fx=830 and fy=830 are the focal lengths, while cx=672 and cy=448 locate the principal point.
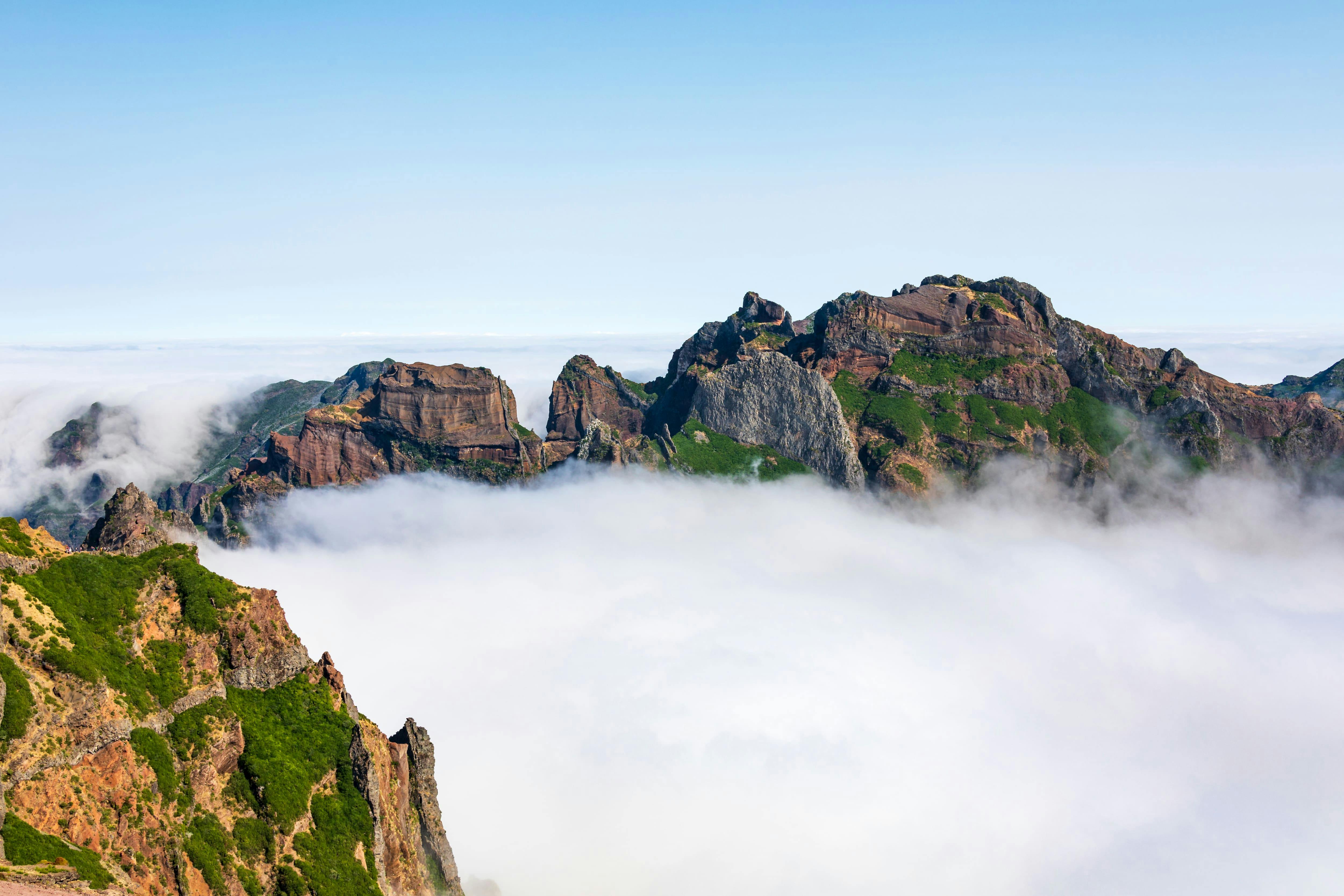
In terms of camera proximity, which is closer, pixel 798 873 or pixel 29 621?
pixel 29 621

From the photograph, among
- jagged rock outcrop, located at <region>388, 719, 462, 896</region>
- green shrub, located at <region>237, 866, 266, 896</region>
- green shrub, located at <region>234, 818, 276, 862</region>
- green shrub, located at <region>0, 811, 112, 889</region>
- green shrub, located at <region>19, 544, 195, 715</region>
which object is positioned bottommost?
jagged rock outcrop, located at <region>388, 719, 462, 896</region>

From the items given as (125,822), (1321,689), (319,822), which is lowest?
(1321,689)

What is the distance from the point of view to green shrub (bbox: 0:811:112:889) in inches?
2293

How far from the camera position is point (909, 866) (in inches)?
5645

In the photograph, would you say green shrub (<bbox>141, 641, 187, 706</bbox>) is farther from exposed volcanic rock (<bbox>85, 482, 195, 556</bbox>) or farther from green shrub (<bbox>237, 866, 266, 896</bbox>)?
exposed volcanic rock (<bbox>85, 482, 195, 556</bbox>)

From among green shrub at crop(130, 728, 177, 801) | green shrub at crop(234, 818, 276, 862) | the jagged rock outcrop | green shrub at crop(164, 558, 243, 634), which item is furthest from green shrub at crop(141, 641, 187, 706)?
the jagged rock outcrop

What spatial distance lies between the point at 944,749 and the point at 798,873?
164ft

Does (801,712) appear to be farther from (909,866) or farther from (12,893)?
(12,893)

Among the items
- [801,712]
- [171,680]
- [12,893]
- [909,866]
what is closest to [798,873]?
[909,866]

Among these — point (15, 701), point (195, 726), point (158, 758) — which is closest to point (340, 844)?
point (195, 726)

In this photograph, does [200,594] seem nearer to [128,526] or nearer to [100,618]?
[100,618]

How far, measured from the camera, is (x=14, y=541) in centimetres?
7862

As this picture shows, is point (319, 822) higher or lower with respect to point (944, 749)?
higher

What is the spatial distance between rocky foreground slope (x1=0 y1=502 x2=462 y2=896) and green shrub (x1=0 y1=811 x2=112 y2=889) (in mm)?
124
